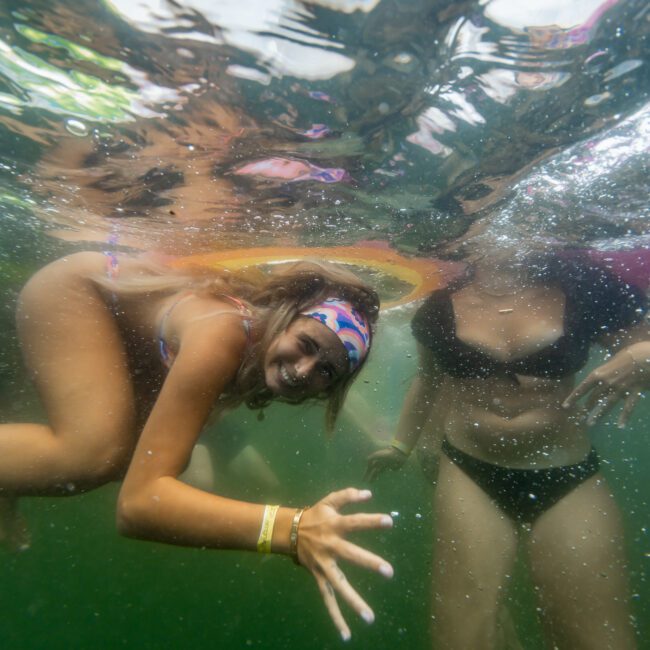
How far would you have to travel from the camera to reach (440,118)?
4.76 meters

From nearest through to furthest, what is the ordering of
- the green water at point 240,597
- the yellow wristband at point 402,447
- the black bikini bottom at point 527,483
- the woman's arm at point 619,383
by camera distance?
the woman's arm at point 619,383, the black bikini bottom at point 527,483, the yellow wristband at point 402,447, the green water at point 240,597

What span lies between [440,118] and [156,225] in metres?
6.35

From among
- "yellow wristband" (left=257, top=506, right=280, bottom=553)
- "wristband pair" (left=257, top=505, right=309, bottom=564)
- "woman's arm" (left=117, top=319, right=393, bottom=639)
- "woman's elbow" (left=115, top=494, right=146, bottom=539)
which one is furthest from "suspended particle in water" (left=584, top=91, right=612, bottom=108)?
"woman's elbow" (left=115, top=494, right=146, bottom=539)

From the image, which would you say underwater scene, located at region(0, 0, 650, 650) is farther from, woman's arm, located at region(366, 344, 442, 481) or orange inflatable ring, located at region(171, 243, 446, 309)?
orange inflatable ring, located at region(171, 243, 446, 309)

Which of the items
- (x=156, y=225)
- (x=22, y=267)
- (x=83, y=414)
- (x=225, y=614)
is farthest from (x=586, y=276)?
(x=225, y=614)

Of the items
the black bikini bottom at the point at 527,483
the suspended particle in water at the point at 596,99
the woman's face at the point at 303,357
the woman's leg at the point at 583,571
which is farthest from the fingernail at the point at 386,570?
the suspended particle in water at the point at 596,99

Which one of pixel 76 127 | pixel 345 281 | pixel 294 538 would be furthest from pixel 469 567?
pixel 76 127

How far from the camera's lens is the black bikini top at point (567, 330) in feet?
15.7

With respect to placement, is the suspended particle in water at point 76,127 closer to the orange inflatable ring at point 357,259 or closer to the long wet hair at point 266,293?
the long wet hair at point 266,293

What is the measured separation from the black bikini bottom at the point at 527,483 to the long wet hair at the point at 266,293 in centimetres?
205

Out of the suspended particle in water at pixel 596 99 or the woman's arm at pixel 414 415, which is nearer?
the suspended particle in water at pixel 596 99

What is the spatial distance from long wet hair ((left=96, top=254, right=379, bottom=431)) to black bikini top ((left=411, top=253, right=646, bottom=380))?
1.87m

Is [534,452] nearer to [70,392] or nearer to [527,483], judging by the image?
[527,483]

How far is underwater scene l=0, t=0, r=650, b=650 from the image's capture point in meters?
3.08
